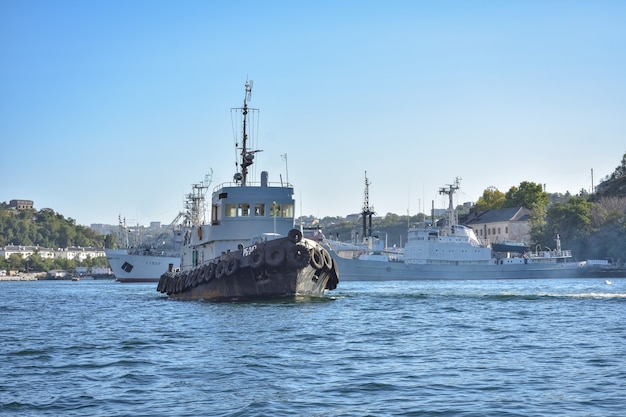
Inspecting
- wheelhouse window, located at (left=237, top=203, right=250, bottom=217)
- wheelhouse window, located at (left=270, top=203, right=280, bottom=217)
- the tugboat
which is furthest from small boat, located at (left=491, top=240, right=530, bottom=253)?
wheelhouse window, located at (left=237, top=203, right=250, bottom=217)

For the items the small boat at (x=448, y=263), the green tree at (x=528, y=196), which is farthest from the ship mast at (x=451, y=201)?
the green tree at (x=528, y=196)

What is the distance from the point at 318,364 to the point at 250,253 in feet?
61.3

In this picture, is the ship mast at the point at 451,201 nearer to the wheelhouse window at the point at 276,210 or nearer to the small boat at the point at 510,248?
the small boat at the point at 510,248

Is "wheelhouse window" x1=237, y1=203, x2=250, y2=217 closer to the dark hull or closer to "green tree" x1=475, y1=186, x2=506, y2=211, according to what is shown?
the dark hull

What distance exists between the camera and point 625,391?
1788 cm

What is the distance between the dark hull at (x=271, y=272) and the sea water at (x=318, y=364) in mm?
2324

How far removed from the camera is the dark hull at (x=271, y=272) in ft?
131

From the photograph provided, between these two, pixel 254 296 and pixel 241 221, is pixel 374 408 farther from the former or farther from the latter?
pixel 241 221

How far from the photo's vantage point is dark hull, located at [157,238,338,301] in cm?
3997

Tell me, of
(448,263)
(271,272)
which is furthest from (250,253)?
(448,263)

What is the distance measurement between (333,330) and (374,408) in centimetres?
1326

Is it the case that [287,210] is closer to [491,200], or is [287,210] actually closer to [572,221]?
[572,221]

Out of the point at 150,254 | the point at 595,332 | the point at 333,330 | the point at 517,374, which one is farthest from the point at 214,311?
the point at 150,254

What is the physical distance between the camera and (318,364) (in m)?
22.1
